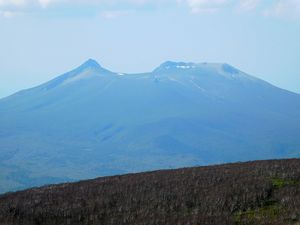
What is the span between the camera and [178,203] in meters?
18.2

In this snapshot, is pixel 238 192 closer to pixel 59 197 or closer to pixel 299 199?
pixel 299 199

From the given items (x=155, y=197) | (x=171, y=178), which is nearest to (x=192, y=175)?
(x=171, y=178)

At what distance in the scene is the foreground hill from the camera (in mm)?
15641

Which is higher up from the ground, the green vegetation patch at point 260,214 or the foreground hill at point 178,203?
the foreground hill at point 178,203

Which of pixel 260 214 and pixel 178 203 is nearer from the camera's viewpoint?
pixel 260 214

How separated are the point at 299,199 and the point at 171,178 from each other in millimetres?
8760

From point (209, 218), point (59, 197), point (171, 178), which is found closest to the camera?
point (209, 218)

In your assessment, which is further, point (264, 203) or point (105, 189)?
point (105, 189)

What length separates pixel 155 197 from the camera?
63.9 feet

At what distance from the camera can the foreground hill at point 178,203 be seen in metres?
15.6

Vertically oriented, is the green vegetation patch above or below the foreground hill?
below

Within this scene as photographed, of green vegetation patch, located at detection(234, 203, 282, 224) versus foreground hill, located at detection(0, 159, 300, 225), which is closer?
green vegetation patch, located at detection(234, 203, 282, 224)

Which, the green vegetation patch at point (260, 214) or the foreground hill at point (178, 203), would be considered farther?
the foreground hill at point (178, 203)

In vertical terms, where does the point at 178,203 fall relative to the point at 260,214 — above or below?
above
